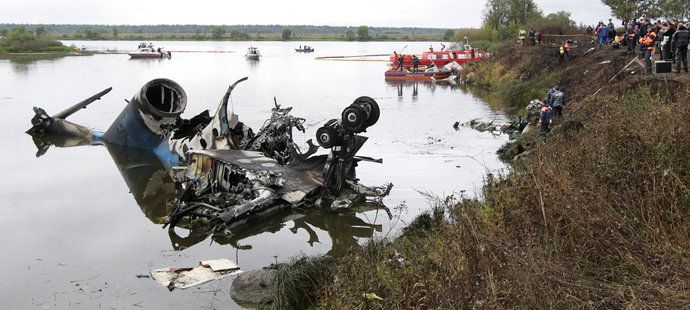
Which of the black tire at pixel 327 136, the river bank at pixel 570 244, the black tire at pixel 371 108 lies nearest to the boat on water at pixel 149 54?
the black tire at pixel 371 108

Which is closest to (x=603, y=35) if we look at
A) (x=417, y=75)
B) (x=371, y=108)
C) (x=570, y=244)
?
(x=417, y=75)

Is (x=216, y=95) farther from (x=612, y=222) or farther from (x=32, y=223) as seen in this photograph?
(x=612, y=222)

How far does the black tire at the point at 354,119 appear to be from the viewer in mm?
14156

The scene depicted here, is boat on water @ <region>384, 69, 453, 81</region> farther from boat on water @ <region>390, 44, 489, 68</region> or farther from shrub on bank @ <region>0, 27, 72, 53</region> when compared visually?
shrub on bank @ <region>0, 27, 72, 53</region>

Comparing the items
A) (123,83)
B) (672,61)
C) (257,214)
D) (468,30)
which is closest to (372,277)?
(257,214)

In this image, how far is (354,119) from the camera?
46.6ft

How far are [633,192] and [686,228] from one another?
0.99 m

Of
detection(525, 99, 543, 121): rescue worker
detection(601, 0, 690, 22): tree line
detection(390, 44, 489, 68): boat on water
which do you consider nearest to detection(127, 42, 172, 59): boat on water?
detection(390, 44, 489, 68): boat on water

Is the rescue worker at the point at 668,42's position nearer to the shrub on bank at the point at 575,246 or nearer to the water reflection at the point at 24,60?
the shrub on bank at the point at 575,246

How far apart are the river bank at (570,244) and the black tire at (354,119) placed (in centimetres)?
409

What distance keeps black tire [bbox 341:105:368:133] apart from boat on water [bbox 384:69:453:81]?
116ft

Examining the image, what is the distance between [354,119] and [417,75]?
36.1m

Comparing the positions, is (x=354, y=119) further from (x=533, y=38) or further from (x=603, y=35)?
(x=533, y=38)

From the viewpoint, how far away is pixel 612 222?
676 centimetres
